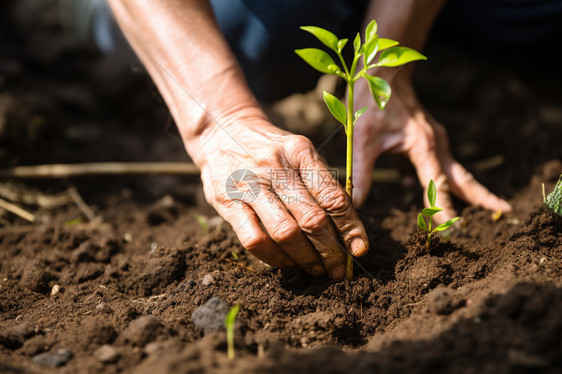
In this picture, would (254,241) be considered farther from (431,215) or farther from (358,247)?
(431,215)

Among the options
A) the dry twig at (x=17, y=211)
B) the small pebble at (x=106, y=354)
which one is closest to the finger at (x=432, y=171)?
the small pebble at (x=106, y=354)

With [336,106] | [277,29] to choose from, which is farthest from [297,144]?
[277,29]

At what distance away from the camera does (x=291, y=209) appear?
3.96 ft

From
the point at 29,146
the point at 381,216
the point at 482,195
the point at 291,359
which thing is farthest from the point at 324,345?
the point at 29,146

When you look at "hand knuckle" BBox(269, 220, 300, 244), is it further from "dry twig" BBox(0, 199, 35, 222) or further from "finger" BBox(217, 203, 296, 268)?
"dry twig" BBox(0, 199, 35, 222)

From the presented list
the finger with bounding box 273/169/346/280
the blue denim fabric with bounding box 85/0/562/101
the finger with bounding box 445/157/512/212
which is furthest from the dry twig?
the finger with bounding box 445/157/512/212

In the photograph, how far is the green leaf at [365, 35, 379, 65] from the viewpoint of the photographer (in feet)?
3.39

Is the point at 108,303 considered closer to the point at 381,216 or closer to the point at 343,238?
the point at 343,238

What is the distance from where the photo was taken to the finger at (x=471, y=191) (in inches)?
65.6

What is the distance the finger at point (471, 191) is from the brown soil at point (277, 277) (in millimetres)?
57

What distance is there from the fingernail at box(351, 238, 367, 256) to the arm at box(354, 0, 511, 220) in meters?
0.41

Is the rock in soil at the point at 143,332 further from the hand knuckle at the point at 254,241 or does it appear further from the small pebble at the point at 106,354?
the hand knuckle at the point at 254,241

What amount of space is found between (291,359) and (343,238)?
1.41 ft

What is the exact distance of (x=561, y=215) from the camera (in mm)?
1304
